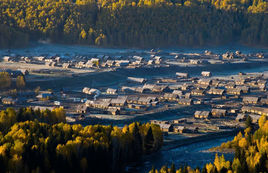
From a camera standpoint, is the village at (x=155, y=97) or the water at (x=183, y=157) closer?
the water at (x=183, y=157)

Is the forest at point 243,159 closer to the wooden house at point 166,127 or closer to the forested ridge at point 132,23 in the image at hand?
the wooden house at point 166,127

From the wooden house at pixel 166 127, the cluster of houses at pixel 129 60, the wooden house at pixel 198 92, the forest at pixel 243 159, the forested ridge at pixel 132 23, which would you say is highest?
the forested ridge at pixel 132 23

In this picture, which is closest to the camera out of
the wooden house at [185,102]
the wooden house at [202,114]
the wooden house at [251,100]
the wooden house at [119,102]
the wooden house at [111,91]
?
the wooden house at [202,114]

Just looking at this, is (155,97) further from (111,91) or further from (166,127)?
(166,127)

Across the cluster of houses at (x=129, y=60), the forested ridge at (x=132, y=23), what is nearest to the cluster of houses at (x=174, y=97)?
the cluster of houses at (x=129, y=60)

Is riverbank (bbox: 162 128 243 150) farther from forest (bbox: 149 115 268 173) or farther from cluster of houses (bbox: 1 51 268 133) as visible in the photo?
forest (bbox: 149 115 268 173)

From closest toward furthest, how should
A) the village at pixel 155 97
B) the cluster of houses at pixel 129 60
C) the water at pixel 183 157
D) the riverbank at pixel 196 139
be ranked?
the water at pixel 183 157
the riverbank at pixel 196 139
the village at pixel 155 97
the cluster of houses at pixel 129 60

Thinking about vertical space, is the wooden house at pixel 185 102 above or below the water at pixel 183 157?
above

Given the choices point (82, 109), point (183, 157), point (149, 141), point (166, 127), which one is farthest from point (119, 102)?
point (183, 157)

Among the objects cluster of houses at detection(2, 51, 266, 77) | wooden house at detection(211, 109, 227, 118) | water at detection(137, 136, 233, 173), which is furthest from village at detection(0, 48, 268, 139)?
water at detection(137, 136, 233, 173)
